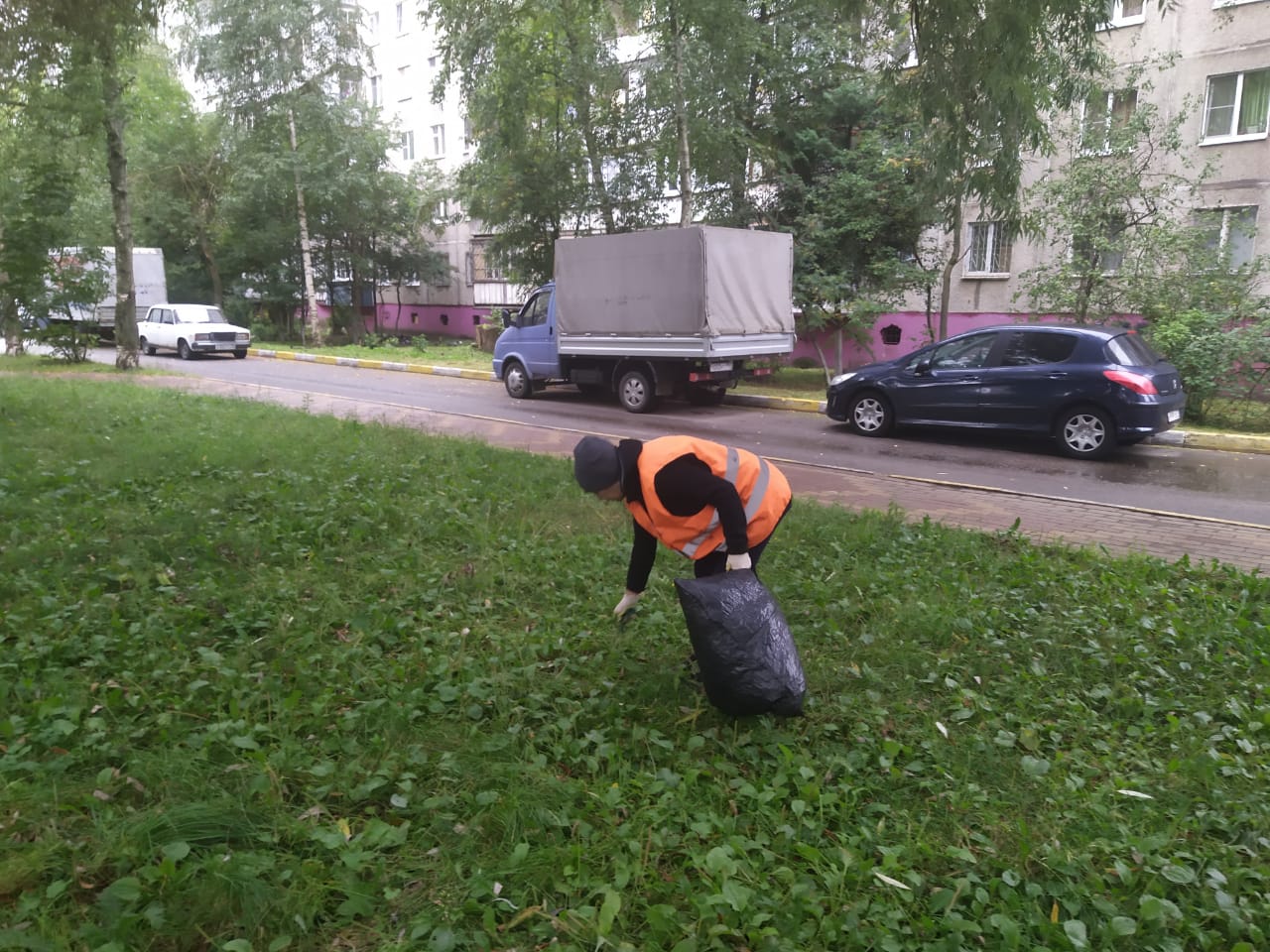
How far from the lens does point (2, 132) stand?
59.3 ft

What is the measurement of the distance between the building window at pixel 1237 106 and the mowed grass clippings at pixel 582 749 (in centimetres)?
1649

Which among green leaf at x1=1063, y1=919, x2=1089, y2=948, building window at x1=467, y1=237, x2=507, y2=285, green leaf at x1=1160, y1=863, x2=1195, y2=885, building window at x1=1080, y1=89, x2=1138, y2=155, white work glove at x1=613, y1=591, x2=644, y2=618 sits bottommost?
green leaf at x1=1063, y1=919, x2=1089, y2=948

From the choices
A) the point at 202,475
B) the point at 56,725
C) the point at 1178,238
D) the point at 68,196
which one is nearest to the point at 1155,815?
the point at 56,725

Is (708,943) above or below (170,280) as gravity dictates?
below

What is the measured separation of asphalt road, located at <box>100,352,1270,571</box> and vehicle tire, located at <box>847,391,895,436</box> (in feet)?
0.93

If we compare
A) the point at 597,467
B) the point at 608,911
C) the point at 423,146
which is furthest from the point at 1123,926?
the point at 423,146

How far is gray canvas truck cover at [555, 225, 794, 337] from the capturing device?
14.5 metres

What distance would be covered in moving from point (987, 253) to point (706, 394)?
30.8 feet

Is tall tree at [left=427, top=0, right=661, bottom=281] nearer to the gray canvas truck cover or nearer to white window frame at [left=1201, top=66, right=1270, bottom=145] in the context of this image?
the gray canvas truck cover

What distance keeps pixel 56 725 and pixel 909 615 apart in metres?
4.16

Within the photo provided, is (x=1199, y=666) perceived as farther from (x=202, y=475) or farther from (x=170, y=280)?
(x=170, y=280)

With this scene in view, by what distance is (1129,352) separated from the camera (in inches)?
433

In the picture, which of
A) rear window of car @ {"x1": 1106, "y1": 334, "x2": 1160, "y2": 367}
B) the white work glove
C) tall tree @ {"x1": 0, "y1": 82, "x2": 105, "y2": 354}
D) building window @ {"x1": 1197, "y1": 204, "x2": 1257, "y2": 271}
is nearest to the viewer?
the white work glove

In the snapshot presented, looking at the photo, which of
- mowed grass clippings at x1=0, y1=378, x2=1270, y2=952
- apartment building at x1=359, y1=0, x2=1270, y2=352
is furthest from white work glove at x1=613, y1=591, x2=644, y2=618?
apartment building at x1=359, y1=0, x2=1270, y2=352
